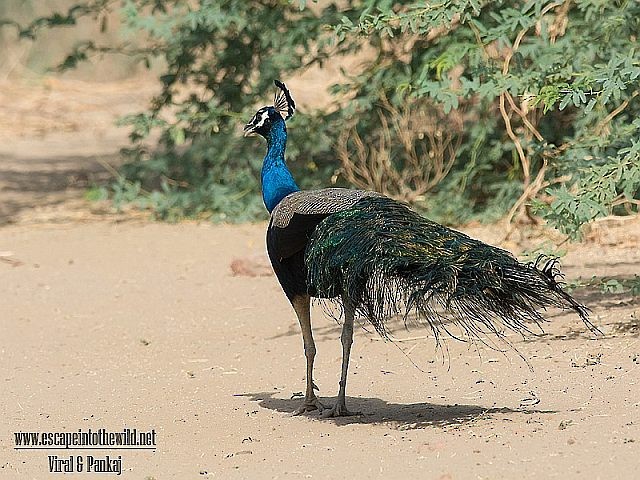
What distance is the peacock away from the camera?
443cm

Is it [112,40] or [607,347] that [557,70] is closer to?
[607,347]

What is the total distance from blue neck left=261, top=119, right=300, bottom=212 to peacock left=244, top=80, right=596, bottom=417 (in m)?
0.09

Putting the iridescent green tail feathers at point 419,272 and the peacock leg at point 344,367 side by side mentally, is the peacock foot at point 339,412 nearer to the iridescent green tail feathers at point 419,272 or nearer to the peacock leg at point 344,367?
the peacock leg at point 344,367

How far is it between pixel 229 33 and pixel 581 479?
7.04 metres

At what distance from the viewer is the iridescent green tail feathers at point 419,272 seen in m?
4.41

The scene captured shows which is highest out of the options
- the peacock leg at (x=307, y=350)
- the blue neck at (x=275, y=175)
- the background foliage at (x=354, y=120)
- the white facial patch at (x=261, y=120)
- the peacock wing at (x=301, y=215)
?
the background foliage at (x=354, y=120)

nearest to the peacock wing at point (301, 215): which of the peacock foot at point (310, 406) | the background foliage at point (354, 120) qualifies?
the peacock foot at point (310, 406)

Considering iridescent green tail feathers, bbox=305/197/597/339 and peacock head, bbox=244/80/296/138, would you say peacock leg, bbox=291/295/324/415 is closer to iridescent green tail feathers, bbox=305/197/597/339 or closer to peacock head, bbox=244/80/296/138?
iridescent green tail feathers, bbox=305/197/597/339

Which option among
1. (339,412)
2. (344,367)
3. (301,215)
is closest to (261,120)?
(301,215)

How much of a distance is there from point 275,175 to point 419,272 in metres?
1.28

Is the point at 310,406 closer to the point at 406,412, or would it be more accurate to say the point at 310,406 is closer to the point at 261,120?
the point at 406,412

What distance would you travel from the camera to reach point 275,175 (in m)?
5.55

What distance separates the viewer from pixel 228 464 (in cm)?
465

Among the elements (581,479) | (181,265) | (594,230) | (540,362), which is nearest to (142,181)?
(181,265)
